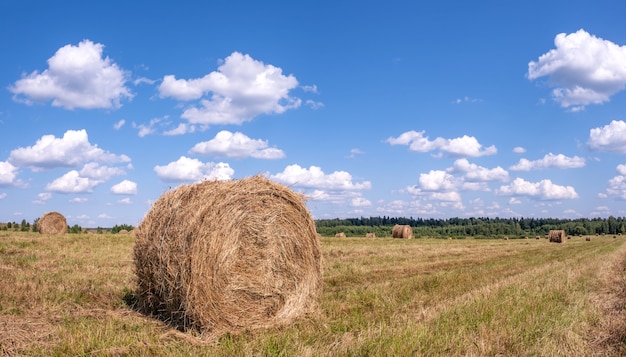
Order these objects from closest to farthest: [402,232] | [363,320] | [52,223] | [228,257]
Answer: [363,320], [228,257], [52,223], [402,232]

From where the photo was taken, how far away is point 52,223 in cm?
3111

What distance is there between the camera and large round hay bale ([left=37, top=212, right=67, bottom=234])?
30.6 m

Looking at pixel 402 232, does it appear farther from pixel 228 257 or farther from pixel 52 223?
pixel 228 257

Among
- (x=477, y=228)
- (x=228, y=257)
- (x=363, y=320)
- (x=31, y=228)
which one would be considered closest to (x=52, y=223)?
(x=31, y=228)

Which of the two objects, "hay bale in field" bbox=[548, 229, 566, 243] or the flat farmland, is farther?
"hay bale in field" bbox=[548, 229, 566, 243]

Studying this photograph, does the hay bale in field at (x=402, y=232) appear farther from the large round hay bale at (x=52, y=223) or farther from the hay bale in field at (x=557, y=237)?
the large round hay bale at (x=52, y=223)

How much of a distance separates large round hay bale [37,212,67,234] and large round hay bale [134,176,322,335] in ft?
86.7

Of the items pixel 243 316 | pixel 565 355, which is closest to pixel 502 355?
pixel 565 355

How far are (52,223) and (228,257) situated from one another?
1113 inches

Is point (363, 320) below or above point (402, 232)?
below

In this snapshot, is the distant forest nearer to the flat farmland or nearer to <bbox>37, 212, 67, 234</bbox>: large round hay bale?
<bbox>37, 212, 67, 234</bbox>: large round hay bale

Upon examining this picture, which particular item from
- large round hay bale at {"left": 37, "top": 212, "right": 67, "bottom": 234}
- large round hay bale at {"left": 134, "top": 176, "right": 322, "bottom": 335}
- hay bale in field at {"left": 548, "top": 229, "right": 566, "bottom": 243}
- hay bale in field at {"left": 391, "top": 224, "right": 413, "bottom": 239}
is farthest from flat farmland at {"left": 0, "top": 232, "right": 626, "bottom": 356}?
hay bale in field at {"left": 548, "top": 229, "right": 566, "bottom": 243}

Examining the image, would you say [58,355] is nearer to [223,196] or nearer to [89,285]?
[223,196]

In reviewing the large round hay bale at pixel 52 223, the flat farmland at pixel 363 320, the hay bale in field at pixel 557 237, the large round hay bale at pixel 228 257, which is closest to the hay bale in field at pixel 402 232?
the hay bale in field at pixel 557 237
